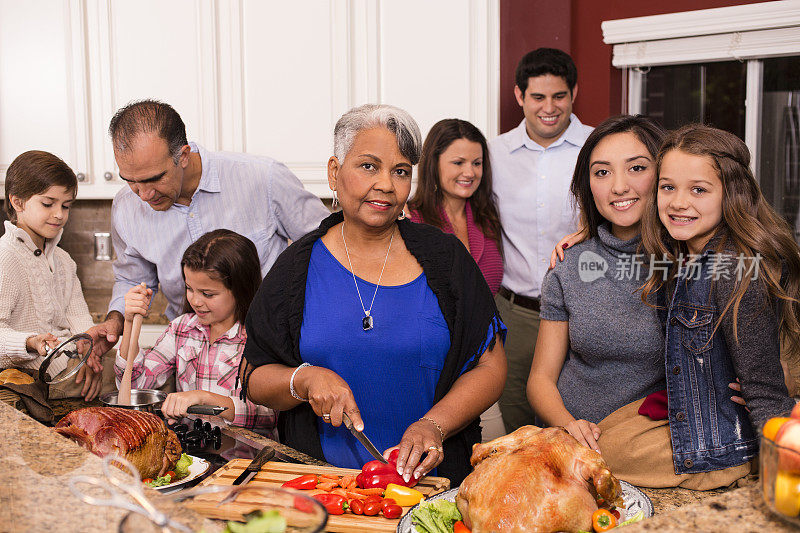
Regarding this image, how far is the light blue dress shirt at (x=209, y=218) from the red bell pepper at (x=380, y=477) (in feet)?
4.83

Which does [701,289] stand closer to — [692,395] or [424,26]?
[692,395]

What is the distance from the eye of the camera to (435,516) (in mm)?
1109

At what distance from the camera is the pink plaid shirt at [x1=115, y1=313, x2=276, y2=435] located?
2234 mm

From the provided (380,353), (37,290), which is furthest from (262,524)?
(37,290)

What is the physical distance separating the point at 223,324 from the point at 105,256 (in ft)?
7.14

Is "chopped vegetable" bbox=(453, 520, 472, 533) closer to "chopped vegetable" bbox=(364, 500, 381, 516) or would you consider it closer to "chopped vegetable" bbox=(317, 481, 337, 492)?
"chopped vegetable" bbox=(364, 500, 381, 516)

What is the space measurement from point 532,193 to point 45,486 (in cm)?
237

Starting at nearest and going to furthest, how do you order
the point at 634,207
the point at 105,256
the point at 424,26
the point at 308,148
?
the point at 634,207
the point at 424,26
the point at 308,148
the point at 105,256

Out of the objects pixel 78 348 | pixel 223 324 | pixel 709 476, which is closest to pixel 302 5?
pixel 223 324

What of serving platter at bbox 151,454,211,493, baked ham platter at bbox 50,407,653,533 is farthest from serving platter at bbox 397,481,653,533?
serving platter at bbox 151,454,211,493

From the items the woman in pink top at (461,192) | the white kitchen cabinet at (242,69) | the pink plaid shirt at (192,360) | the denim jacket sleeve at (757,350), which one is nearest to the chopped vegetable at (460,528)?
the denim jacket sleeve at (757,350)

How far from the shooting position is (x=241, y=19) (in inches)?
139

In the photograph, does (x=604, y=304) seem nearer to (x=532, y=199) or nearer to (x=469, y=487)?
(x=469, y=487)

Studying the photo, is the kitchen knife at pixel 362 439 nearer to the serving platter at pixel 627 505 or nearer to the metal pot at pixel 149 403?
the serving platter at pixel 627 505
